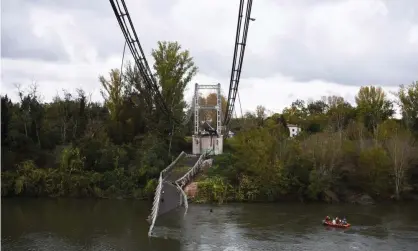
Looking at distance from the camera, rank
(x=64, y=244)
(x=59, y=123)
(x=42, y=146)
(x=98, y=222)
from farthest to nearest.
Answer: (x=59, y=123), (x=42, y=146), (x=98, y=222), (x=64, y=244)

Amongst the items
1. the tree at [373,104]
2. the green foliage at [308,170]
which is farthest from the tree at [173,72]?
the tree at [373,104]

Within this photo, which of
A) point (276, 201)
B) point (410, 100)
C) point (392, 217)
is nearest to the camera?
point (392, 217)

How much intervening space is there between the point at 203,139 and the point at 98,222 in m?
21.6

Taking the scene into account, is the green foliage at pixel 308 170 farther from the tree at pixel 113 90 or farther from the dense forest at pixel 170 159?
the tree at pixel 113 90

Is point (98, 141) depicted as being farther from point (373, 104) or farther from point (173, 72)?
point (373, 104)

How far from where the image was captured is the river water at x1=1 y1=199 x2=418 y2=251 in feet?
76.1

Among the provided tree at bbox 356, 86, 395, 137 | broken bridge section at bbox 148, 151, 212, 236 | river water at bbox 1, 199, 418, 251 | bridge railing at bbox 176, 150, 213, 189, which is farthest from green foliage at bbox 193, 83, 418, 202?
tree at bbox 356, 86, 395, 137

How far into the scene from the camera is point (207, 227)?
87.5 feet

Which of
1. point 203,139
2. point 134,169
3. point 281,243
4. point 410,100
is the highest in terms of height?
point 410,100

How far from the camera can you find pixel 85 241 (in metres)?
24.0

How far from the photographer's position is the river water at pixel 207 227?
23188mm

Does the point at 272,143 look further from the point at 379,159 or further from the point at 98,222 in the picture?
the point at 98,222

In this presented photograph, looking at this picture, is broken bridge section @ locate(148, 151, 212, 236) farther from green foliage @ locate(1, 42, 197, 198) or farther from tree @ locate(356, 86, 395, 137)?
tree @ locate(356, 86, 395, 137)

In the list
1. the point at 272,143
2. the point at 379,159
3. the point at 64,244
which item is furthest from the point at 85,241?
the point at 379,159
